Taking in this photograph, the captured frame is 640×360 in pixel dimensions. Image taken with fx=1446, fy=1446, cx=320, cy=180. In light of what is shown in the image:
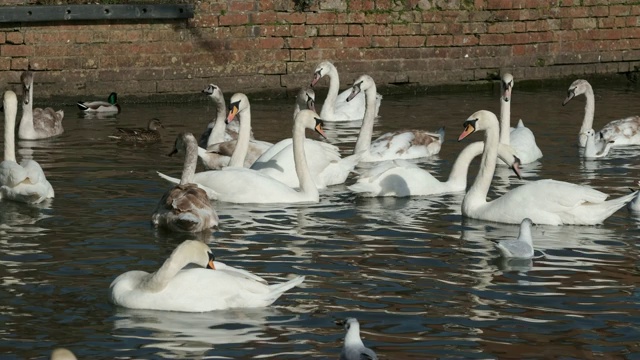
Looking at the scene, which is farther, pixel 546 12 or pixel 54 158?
pixel 546 12

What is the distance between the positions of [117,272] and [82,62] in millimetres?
10888

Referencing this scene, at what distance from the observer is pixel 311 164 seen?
13.7 metres

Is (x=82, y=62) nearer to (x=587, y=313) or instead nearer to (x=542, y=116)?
(x=542, y=116)

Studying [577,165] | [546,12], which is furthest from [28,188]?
[546,12]

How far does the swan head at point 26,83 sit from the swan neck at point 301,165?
5.88m

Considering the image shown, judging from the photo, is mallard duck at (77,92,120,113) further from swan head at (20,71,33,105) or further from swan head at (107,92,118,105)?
swan head at (20,71,33,105)

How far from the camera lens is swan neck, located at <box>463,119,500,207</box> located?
39.0 feet

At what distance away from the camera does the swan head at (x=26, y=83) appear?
697 inches

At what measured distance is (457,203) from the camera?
12.7 metres

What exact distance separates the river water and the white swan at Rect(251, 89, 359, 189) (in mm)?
207

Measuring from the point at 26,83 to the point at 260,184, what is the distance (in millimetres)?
6462

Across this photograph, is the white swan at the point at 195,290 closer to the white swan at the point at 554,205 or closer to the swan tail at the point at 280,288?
the swan tail at the point at 280,288

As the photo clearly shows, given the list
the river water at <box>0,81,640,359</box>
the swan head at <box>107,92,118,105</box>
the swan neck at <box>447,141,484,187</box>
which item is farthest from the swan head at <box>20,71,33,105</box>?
the swan neck at <box>447,141,484,187</box>

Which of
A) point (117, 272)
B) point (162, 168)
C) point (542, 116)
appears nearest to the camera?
point (117, 272)
